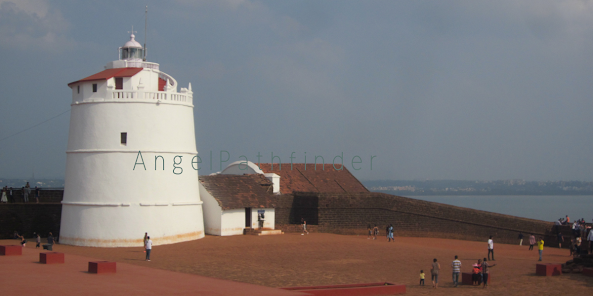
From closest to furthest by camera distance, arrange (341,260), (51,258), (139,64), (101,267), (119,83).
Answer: (101,267) → (51,258) → (341,260) → (119,83) → (139,64)

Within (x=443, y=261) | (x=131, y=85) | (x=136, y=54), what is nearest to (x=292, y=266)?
(x=443, y=261)

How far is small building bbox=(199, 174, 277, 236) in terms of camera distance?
27.6m

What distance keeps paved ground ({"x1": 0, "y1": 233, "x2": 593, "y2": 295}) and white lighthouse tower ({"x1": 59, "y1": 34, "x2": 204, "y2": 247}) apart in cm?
102

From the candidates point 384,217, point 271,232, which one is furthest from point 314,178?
point 271,232

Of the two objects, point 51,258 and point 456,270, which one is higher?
point 51,258

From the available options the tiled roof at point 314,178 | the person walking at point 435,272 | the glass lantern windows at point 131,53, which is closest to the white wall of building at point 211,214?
the tiled roof at point 314,178

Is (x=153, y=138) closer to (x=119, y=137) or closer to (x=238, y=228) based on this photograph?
(x=119, y=137)

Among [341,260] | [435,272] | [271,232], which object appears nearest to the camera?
[435,272]

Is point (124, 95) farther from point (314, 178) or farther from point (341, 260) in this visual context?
point (314, 178)

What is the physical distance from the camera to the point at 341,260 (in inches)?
818

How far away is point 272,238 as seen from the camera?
26812 mm

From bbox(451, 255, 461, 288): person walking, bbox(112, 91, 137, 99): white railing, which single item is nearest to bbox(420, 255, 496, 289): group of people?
bbox(451, 255, 461, 288): person walking

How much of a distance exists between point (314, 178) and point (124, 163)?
14258 millimetres

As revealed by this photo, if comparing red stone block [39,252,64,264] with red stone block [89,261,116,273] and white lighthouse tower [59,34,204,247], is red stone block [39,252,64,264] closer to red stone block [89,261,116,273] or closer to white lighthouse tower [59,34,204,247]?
red stone block [89,261,116,273]
